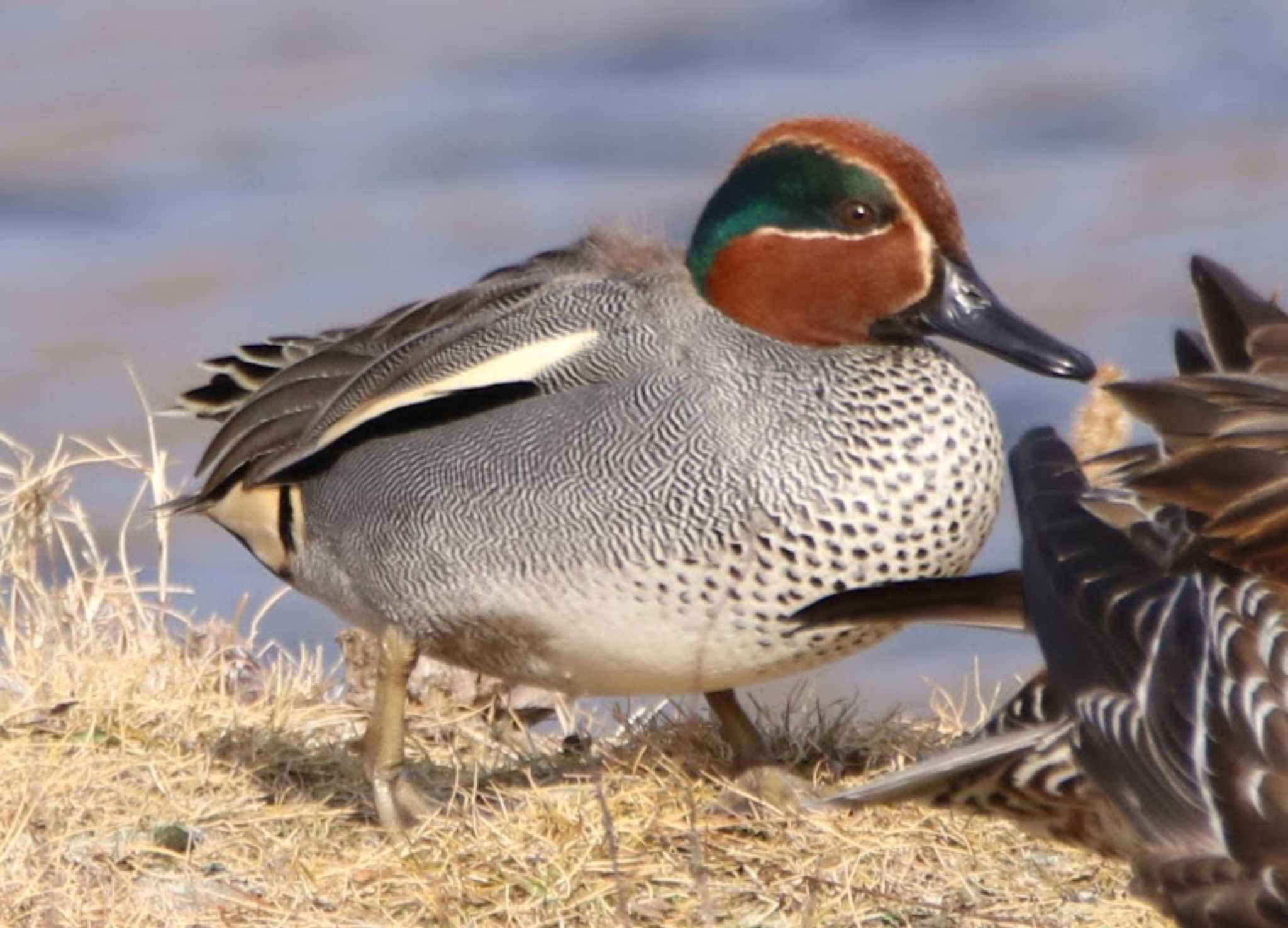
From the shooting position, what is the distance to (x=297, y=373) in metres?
4.48

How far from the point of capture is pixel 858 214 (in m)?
4.15

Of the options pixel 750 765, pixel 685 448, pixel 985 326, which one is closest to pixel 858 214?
pixel 985 326

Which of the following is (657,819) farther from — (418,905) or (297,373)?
(297,373)

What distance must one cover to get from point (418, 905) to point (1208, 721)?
124 centimetres

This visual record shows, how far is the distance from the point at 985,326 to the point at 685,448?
0.52 m

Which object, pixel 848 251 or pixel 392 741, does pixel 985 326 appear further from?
pixel 392 741

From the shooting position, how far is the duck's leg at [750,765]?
4211 mm

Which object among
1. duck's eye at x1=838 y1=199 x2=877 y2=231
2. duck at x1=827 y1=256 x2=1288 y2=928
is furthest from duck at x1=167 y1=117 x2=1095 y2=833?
duck at x1=827 y1=256 x2=1288 y2=928

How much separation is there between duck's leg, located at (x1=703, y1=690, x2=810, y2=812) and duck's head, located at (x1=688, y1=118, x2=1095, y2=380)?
665 millimetres

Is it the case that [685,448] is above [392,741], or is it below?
above

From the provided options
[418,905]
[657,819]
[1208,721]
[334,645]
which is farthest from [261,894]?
[334,645]

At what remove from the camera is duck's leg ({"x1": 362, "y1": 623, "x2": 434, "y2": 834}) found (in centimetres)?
422

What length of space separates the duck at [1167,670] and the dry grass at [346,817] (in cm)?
33

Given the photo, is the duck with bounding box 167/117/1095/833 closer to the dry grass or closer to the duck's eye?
the duck's eye
